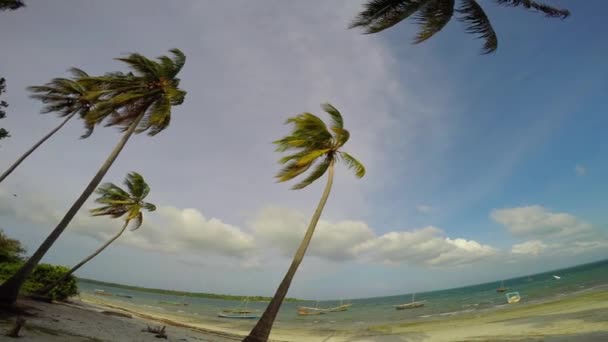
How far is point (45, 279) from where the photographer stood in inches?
646

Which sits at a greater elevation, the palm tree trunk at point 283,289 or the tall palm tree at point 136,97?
the tall palm tree at point 136,97

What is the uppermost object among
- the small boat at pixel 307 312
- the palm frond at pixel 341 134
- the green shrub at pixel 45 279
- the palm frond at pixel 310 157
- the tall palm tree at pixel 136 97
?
the tall palm tree at pixel 136 97

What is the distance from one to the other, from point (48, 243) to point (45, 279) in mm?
8856

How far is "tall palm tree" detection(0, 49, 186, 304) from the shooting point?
12.4 metres

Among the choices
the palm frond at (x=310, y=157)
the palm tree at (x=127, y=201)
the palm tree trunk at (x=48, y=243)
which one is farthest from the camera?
the palm tree at (x=127, y=201)

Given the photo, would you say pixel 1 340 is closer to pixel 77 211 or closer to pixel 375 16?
pixel 77 211

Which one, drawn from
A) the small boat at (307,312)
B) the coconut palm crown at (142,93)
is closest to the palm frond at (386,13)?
the coconut palm crown at (142,93)

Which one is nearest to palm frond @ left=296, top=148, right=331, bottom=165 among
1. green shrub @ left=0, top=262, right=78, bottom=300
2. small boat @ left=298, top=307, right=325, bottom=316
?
green shrub @ left=0, top=262, right=78, bottom=300

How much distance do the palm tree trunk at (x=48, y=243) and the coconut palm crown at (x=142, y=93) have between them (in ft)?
5.13

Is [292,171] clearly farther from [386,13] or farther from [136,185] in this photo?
[136,185]

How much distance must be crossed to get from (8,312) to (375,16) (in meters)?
14.6

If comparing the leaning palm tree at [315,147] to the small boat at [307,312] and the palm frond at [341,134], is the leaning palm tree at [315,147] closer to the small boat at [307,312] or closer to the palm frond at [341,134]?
the palm frond at [341,134]

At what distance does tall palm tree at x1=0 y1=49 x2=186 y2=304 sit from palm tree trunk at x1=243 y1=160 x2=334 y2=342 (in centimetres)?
793

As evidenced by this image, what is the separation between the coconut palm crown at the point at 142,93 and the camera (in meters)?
12.9
